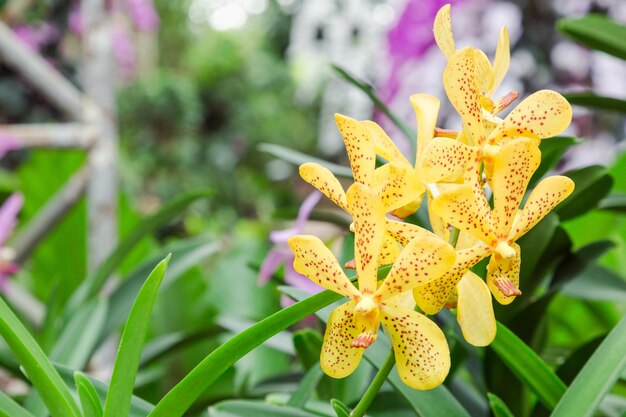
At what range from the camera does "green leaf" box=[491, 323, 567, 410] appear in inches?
14.6

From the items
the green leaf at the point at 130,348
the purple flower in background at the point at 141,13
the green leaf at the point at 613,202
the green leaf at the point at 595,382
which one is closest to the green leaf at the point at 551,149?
the green leaf at the point at 613,202

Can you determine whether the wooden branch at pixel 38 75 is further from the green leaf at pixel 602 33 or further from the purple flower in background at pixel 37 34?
the green leaf at pixel 602 33

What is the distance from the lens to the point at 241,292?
1.04 m

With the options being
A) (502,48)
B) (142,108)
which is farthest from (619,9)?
(142,108)

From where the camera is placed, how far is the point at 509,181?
0.95ft

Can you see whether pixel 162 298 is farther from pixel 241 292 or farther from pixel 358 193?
pixel 358 193

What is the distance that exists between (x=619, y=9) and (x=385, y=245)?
7.34 feet

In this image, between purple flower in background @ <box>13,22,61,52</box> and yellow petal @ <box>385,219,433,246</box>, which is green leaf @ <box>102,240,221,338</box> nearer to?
yellow petal @ <box>385,219,433,246</box>

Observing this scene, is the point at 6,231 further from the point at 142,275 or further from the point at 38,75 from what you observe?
the point at 38,75

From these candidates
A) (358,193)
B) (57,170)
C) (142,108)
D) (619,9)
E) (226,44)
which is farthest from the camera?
(226,44)

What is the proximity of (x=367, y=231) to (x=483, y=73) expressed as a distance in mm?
108

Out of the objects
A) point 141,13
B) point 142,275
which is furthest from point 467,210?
point 141,13

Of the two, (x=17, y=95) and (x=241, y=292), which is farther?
(x=17, y=95)

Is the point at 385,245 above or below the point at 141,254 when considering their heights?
below
